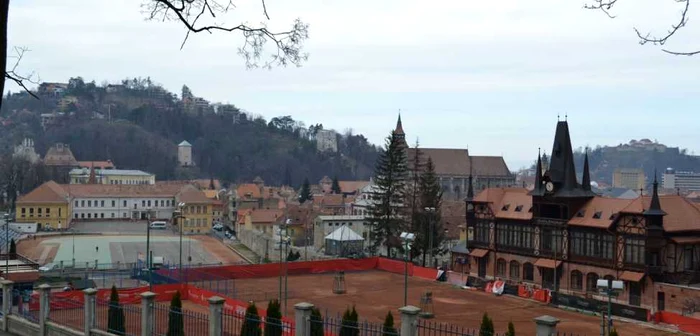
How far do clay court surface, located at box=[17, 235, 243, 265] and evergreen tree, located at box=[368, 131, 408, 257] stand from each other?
37.3 ft

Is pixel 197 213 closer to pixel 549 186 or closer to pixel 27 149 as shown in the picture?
pixel 549 186

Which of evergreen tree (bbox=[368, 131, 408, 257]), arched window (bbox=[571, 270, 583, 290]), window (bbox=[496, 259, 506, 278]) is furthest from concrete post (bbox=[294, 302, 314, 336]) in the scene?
→ evergreen tree (bbox=[368, 131, 408, 257])

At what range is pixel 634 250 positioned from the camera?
3803cm

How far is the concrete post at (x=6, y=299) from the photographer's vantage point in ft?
73.6

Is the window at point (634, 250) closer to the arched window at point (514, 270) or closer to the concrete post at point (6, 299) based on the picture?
the arched window at point (514, 270)

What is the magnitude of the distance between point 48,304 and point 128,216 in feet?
224

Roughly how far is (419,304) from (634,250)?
1129 cm

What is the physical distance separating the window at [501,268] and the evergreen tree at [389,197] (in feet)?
31.0

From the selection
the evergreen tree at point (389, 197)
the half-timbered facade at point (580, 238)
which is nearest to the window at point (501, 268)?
the half-timbered facade at point (580, 238)

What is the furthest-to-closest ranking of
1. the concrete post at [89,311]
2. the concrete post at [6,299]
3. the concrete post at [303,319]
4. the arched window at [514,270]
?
the arched window at [514,270] < the concrete post at [6,299] < the concrete post at [89,311] < the concrete post at [303,319]

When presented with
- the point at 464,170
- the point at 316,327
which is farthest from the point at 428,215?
the point at 464,170

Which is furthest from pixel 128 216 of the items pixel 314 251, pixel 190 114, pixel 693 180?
pixel 693 180

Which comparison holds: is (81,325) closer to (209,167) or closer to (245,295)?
(245,295)

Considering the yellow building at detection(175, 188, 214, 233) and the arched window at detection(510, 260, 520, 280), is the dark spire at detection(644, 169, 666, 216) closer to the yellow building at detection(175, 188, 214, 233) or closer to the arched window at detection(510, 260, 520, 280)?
the arched window at detection(510, 260, 520, 280)
